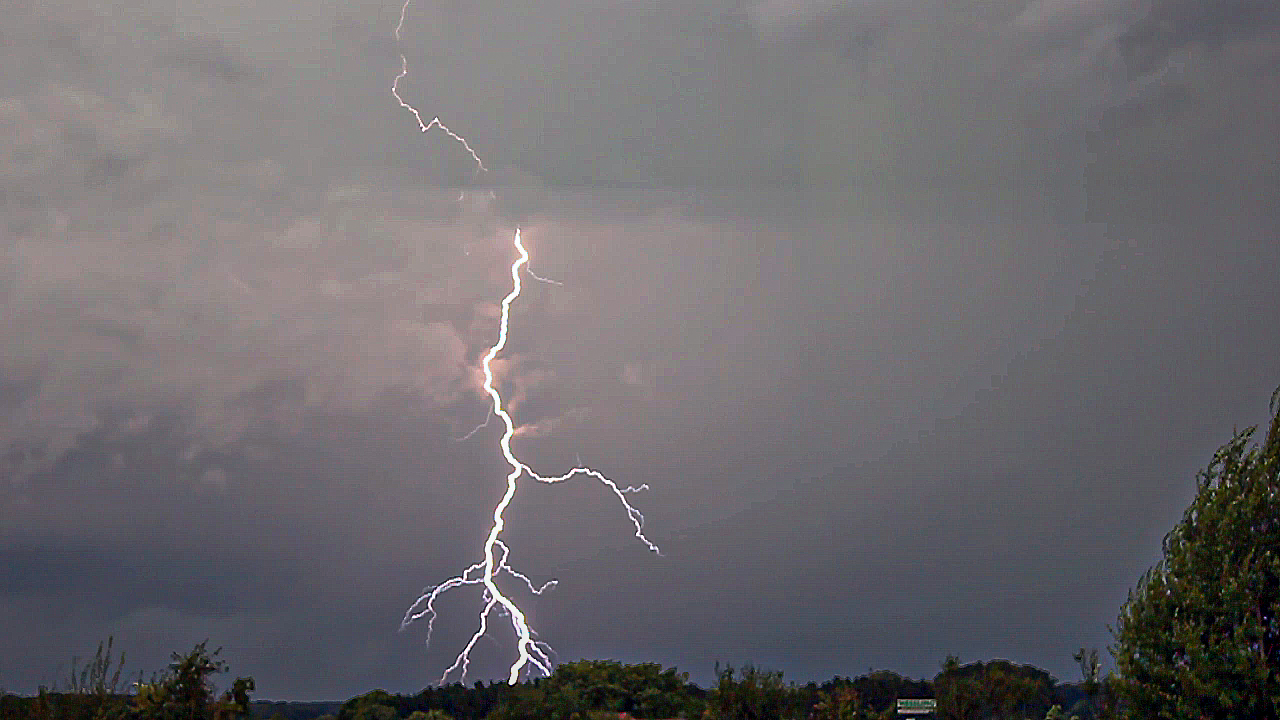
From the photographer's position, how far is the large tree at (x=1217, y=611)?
18.2m

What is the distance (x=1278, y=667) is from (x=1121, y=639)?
7.54ft

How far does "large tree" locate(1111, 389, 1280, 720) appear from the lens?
18.2 m

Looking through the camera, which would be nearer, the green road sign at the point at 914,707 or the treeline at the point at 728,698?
the treeline at the point at 728,698

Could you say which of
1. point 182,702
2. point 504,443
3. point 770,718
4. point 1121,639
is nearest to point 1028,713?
point 770,718

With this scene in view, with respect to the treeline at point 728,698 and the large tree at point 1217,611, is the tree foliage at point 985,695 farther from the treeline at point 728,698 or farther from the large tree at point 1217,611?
the large tree at point 1217,611

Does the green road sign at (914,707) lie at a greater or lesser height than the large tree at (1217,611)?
greater

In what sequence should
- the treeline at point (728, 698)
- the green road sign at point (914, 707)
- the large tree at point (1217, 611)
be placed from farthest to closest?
the green road sign at point (914, 707), the treeline at point (728, 698), the large tree at point (1217, 611)

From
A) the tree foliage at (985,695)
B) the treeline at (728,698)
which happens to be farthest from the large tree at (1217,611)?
the tree foliage at (985,695)

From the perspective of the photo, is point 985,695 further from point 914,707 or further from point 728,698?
point 728,698

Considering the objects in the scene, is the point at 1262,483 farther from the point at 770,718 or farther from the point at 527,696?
the point at 527,696

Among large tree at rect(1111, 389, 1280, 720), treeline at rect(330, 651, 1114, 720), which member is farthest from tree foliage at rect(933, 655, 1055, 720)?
large tree at rect(1111, 389, 1280, 720)

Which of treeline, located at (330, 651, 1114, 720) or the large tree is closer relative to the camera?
the large tree

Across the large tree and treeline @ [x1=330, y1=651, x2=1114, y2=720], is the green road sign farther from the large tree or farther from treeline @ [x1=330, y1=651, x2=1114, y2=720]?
the large tree

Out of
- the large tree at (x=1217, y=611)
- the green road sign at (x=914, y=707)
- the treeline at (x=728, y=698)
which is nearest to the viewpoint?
the large tree at (x=1217, y=611)
